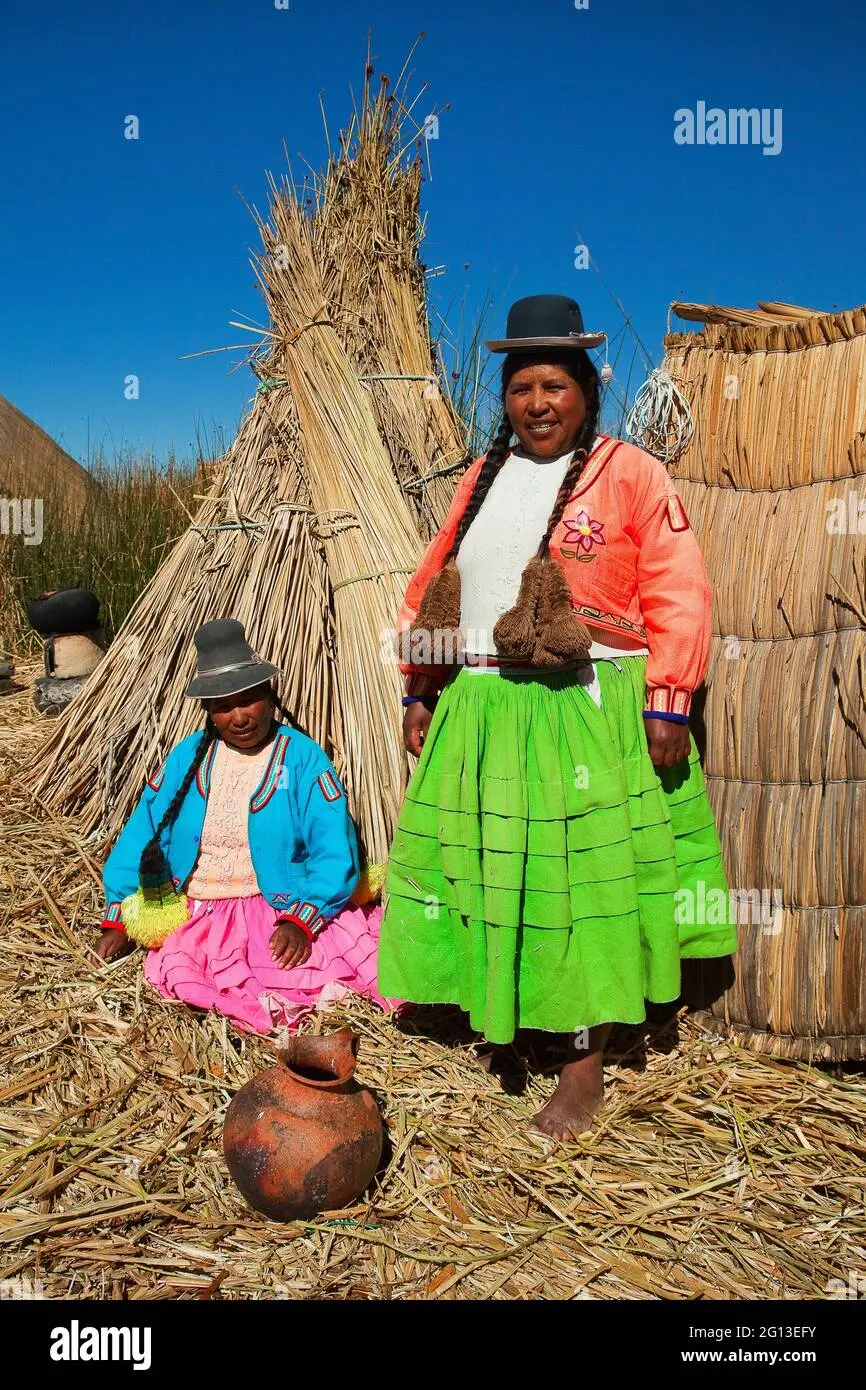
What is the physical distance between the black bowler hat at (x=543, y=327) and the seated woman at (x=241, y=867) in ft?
3.71

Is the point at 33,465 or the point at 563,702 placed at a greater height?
the point at 33,465

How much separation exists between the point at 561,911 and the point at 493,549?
2.45 feet

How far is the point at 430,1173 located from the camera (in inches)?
80.5

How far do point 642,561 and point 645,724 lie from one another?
336mm

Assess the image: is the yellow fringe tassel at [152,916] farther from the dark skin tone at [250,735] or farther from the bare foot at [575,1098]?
the bare foot at [575,1098]

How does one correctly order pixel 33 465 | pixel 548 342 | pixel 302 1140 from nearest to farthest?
pixel 302 1140, pixel 548 342, pixel 33 465

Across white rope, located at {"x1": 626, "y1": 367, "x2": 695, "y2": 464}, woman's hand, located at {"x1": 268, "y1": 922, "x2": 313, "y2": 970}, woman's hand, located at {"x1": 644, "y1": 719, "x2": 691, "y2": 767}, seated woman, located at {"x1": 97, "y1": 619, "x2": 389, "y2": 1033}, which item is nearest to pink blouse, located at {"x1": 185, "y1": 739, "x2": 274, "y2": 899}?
seated woman, located at {"x1": 97, "y1": 619, "x2": 389, "y2": 1033}

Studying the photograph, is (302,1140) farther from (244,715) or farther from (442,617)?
(244,715)

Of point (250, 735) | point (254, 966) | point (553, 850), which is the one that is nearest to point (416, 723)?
point (553, 850)

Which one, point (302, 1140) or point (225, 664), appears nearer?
point (302, 1140)

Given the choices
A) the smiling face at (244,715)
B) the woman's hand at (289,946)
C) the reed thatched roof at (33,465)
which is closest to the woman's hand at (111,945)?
the woman's hand at (289,946)
